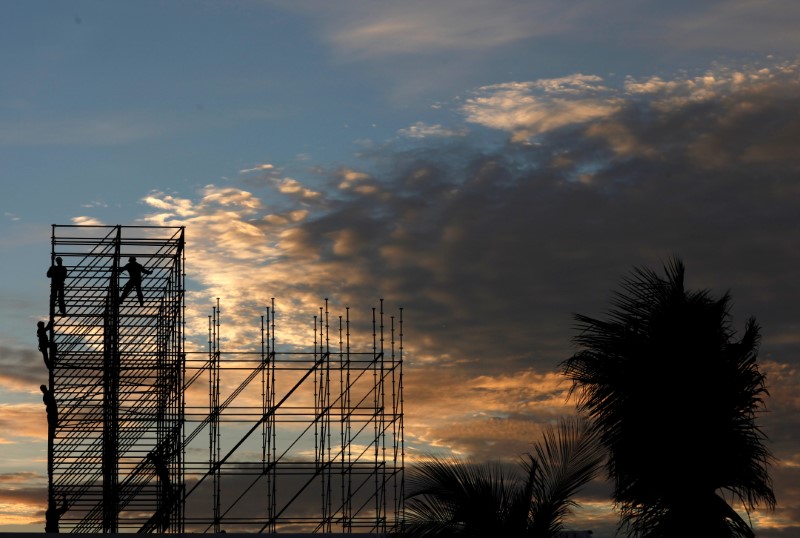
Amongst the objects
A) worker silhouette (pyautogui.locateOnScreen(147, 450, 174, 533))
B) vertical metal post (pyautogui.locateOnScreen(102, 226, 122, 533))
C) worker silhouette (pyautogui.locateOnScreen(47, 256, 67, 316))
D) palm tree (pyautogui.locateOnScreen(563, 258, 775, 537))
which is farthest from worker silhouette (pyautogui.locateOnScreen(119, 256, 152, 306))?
palm tree (pyautogui.locateOnScreen(563, 258, 775, 537))

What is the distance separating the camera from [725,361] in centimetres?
1575

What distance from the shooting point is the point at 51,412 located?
32.1 meters

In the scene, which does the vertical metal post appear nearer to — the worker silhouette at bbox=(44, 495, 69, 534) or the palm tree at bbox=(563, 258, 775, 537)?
the worker silhouette at bbox=(44, 495, 69, 534)

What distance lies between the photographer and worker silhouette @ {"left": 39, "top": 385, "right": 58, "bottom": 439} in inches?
1264

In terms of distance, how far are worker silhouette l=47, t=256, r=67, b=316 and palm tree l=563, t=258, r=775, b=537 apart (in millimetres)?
21370

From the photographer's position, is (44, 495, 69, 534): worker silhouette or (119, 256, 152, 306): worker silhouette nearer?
(44, 495, 69, 534): worker silhouette

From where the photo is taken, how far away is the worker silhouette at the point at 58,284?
110ft

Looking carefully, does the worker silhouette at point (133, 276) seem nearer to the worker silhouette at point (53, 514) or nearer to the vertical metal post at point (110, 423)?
the vertical metal post at point (110, 423)

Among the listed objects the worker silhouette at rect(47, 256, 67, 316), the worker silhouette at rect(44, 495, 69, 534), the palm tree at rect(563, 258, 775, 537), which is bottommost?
the worker silhouette at rect(44, 495, 69, 534)

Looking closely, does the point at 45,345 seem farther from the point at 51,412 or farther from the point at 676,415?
the point at 676,415

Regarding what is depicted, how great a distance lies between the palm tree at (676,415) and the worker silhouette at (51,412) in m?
20.2

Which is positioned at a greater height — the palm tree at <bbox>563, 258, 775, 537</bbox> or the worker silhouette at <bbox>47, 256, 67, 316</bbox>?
the worker silhouette at <bbox>47, 256, 67, 316</bbox>

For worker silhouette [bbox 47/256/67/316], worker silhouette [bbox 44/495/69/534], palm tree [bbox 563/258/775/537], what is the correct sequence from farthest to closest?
worker silhouette [bbox 47/256/67/316], worker silhouette [bbox 44/495/69/534], palm tree [bbox 563/258/775/537]

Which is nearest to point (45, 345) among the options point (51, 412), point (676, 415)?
point (51, 412)
